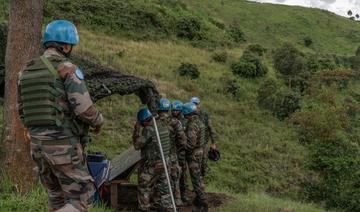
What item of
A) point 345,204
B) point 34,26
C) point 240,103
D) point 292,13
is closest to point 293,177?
point 345,204

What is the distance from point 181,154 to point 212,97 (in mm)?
15466

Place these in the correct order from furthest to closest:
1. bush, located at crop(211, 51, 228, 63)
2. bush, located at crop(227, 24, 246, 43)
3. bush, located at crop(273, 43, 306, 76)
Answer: bush, located at crop(227, 24, 246, 43), bush, located at crop(273, 43, 306, 76), bush, located at crop(211, 51, 228, 63)

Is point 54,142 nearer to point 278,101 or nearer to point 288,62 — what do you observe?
point 278,101

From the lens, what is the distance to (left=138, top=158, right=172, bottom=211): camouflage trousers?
24.9 ft

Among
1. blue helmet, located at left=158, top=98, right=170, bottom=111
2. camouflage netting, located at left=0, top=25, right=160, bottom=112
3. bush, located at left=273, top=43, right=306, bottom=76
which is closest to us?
camouflage netting, located at left=0, top=25, right=160, bottom=112

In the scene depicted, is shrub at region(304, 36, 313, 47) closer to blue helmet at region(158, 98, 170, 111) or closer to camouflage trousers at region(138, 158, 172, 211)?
blue helmet at region(158, 98, 170, 111)

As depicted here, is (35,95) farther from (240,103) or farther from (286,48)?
(286,48)

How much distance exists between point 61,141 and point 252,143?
54.0 feet

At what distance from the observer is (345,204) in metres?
13.1

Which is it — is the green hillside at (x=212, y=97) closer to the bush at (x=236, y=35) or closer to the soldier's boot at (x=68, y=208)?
the bush at (x=236, y=35)

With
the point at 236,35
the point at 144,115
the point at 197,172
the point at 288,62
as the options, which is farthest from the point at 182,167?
the point at 236,35

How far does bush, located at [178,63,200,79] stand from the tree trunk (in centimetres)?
1933

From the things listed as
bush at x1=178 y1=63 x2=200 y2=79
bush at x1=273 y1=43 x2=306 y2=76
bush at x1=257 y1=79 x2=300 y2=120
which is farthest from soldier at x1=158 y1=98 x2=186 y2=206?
bush at x1=273 y1=43 x2=306 y2=76

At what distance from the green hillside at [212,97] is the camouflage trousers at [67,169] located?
1.88m
